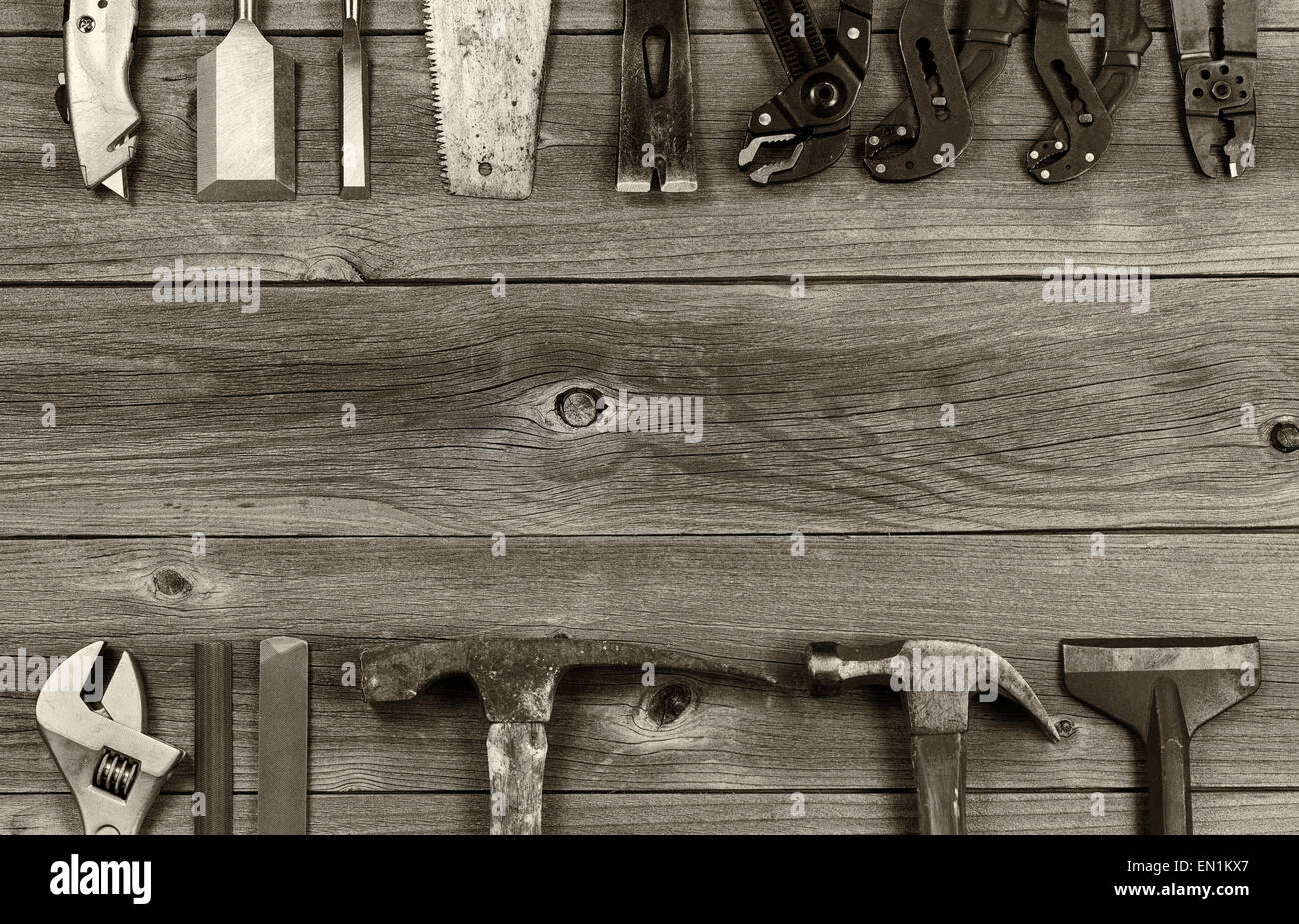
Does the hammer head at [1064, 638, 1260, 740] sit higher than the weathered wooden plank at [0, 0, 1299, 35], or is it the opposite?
the weathered wooden plank at [0, 0, 1299, 35]

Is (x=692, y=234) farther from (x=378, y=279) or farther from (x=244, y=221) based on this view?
(x=244, y=221)

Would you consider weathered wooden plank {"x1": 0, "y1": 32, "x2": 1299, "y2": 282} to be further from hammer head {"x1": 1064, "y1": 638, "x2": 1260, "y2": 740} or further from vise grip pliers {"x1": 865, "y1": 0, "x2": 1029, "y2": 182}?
hammer head {"x1": 1064, "y1": 638, "x2": 1260, "y2": 740}

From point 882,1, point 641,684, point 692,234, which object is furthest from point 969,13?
point 641,684

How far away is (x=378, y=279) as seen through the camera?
3.81ft

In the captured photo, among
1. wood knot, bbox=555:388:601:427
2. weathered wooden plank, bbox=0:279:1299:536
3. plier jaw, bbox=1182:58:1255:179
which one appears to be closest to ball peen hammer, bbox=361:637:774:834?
weathered wooden plank, bbox=0:279:1299:536

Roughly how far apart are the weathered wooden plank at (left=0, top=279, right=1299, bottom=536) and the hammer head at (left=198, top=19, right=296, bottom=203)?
0.43 feet

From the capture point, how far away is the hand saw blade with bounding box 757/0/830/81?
3.76ft

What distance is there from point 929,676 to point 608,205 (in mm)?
656

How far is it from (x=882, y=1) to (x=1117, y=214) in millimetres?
379

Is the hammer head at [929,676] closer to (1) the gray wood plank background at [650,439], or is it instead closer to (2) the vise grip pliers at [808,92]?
(1) the gray wood plank background at [650,439]

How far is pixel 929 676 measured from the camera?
3.60 ft

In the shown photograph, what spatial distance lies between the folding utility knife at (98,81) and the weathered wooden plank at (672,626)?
46 cm

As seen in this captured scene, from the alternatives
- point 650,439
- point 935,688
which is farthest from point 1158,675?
point 650,439

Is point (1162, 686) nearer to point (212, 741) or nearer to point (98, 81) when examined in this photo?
point (212, 741)
